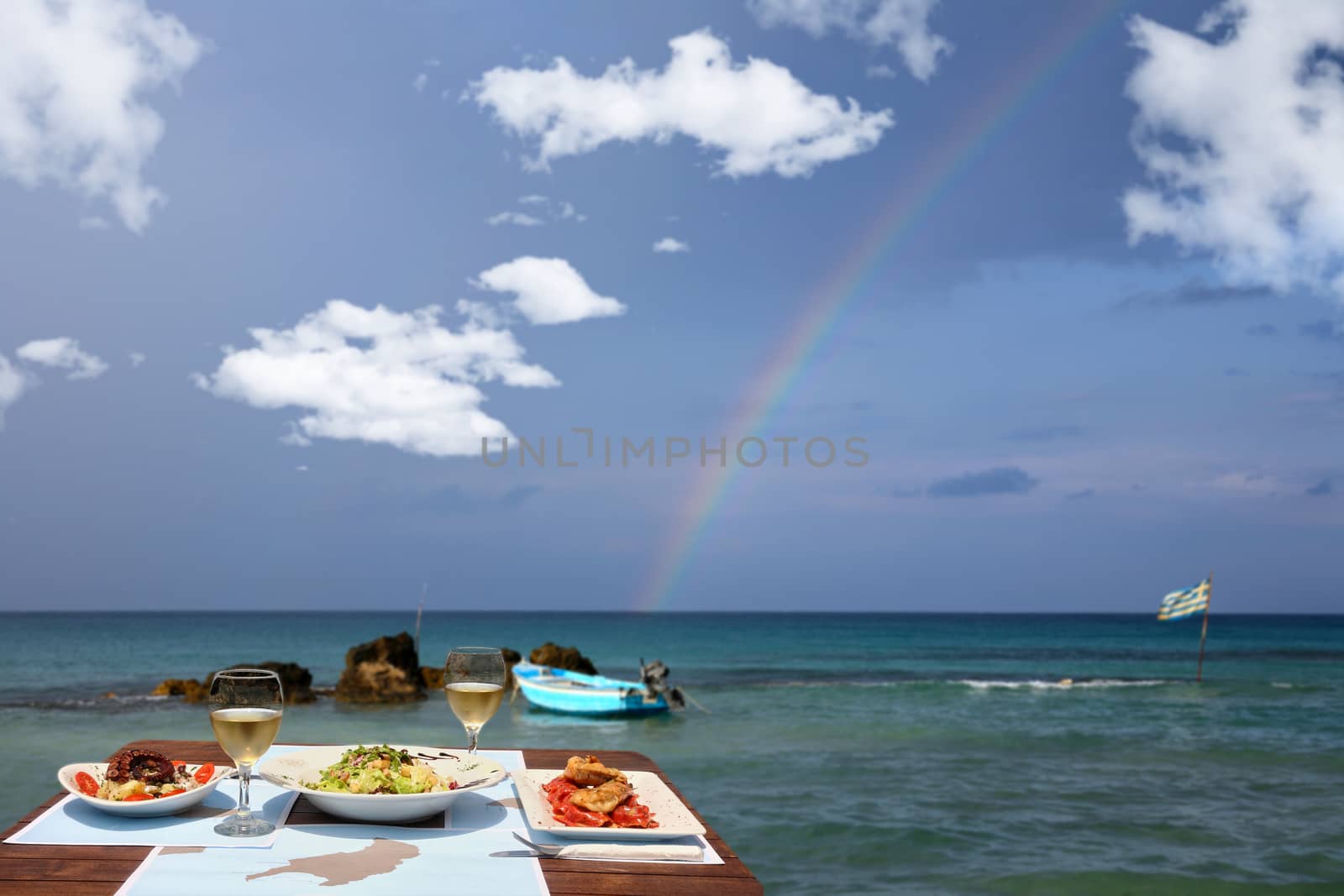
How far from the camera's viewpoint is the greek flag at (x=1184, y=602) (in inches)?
1142

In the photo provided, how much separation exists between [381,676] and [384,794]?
24.8 m

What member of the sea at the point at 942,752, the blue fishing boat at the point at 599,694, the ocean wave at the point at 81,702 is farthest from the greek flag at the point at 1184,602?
the ocean wave at the point at 81,702

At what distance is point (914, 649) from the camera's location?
56.0 m

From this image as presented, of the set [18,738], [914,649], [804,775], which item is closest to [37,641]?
[18,738]

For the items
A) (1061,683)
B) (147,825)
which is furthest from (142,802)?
(1061,683)

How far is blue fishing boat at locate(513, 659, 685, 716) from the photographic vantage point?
2367 centimetres

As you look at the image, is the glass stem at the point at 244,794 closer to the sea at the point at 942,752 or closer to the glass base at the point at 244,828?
the glass base at the point at 244,828

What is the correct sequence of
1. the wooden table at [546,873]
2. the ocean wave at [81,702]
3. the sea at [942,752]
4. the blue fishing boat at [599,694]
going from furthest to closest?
the ocean wave at [81,702] < the blue fishing boat at [599,694] < the sea at [942,752] < the wooden table at [546,873]

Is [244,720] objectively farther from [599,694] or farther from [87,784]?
[599,694]

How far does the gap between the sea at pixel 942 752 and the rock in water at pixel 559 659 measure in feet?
5.74

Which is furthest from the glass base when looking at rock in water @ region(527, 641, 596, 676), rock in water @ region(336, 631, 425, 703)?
rock in water @ region(527, 641, 596, 676)

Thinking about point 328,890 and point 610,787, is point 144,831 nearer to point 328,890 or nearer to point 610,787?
point 328,890

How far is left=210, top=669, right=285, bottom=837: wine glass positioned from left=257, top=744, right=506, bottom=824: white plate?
0.36ft

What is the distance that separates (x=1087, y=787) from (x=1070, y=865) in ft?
15.4
